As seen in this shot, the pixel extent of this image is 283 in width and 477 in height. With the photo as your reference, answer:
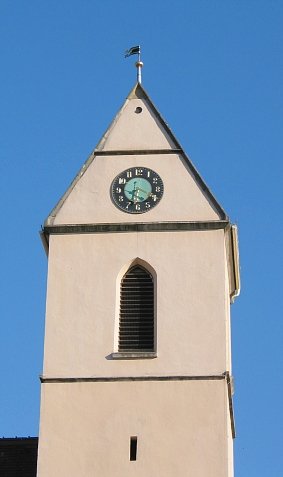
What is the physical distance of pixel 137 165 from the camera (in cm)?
3484

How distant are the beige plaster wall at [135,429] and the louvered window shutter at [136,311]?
1.03 meters

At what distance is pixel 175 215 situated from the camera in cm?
3403

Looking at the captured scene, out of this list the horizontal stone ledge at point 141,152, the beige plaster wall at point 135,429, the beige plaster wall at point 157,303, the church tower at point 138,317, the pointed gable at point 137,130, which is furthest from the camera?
the pointed gable at point 137,130

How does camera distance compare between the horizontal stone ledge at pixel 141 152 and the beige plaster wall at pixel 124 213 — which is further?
the horizontal stone ledge at pixel 141 152

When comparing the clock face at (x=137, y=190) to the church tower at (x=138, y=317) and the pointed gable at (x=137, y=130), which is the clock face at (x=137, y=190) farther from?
the pointed gable at (x=137, y=130)

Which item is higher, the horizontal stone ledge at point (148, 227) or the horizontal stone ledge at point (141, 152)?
the horizontal stone ledge at point (141, 152)

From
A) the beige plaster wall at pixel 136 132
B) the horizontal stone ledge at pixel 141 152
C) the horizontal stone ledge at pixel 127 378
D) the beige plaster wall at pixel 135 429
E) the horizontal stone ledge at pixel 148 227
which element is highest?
the beige plaster wall at pixel 136 132

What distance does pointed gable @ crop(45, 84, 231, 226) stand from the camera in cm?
3412

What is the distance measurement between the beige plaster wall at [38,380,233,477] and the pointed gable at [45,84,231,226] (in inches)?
155

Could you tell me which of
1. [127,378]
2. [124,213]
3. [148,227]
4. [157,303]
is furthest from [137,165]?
[127,378]

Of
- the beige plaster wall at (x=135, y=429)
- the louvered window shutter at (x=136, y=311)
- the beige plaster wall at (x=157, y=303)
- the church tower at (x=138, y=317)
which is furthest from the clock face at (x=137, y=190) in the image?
the beige plaster wall at (x=135, y=429)

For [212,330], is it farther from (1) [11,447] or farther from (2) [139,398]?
(1) [11,447]

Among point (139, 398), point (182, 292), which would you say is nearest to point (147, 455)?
point (139, 398)

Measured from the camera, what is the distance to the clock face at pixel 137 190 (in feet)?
112
